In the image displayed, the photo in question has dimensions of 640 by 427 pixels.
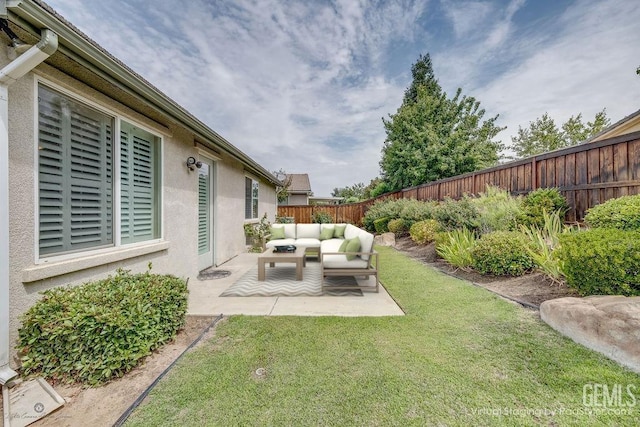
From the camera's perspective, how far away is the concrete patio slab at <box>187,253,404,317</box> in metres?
3.82

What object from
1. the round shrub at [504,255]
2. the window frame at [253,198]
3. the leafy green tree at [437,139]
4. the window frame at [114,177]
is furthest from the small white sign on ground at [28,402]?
the leafy green tree at [437,139]

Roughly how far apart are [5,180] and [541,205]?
27.5 ft

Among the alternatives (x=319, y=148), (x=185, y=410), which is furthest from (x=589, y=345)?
(x=319, y=148)

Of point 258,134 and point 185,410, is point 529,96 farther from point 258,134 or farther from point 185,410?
point 185,410

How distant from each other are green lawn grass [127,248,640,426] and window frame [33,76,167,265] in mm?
1703

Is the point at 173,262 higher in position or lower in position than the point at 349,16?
lower

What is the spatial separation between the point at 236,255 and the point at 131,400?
254 inches

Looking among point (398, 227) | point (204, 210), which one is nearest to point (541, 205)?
point (398, 227)

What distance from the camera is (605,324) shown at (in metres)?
2.56

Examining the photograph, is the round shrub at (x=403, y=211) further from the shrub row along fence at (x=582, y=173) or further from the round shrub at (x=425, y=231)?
the shrub row along fence at (x=582, y=173)

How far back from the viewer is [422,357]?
A: 262 centimetres

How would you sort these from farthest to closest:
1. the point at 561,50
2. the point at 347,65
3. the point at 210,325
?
the point at 347,65 → the point at 561,50 → the point at 210,325

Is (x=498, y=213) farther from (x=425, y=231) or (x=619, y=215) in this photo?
(x=425, y=231)

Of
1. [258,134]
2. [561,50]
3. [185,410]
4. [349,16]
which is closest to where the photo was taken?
[185,410]
